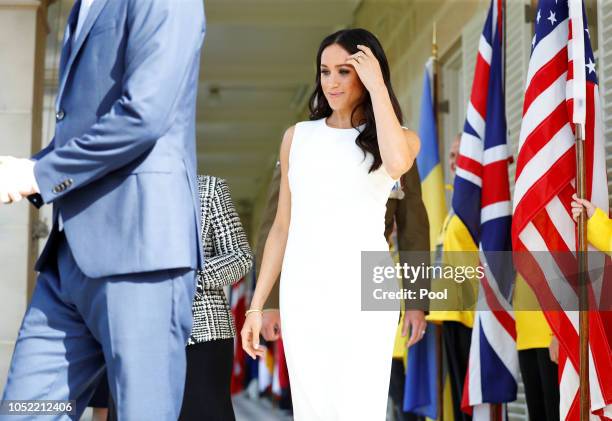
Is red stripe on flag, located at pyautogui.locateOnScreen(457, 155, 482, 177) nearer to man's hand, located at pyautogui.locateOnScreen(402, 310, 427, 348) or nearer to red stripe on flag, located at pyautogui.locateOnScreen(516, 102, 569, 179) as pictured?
red stripe on flag, located at pyautogui.locateOnScreen(516, 102, 569, 179)

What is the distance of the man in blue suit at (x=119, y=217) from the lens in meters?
1.94

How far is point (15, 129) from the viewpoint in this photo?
552cm

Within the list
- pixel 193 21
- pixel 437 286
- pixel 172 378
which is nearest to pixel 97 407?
pixel 172 378

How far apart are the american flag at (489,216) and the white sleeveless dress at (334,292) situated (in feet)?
6.24

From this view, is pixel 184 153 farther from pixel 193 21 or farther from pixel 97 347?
pixel 97 347

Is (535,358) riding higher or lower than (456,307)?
lower

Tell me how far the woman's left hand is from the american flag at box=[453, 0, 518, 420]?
1906 mm

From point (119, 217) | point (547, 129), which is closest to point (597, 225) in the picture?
point (547, 129)

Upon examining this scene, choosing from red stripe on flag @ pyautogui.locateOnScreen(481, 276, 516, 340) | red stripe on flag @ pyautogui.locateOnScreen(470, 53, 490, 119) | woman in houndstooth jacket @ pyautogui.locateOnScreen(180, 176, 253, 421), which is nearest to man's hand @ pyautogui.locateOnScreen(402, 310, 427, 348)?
woman in houndstooth jacket @ pyautogui.locateOnScreen(180, 176, 253, 421)

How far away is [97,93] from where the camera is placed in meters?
2.04

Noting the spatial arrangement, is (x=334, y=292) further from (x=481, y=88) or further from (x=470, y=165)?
(x=481, y=88)

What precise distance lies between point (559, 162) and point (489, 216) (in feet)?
2.47

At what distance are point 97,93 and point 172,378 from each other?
574mm

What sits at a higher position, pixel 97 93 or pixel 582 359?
pixel 97 93
